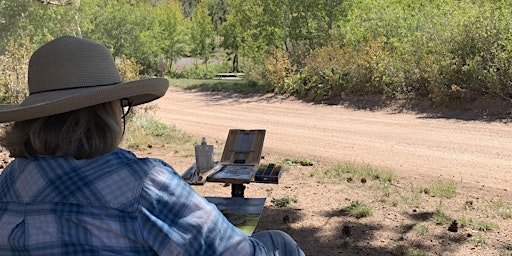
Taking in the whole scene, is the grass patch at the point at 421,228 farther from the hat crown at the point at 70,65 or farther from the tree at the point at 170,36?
the tree at the point at 170,36

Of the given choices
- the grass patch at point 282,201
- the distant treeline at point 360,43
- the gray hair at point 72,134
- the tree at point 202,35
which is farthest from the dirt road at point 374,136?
the tree at point 202,35

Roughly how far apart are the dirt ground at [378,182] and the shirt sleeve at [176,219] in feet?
8.84

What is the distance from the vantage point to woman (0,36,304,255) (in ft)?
4.85

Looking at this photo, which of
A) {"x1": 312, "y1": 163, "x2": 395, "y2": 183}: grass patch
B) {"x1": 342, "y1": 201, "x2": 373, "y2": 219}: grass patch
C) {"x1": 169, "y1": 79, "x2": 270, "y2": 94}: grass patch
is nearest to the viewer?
{"x1": 342, "y1": 201, "x2": 373, "y2": 219}: grass patch

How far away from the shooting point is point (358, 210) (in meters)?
4.99

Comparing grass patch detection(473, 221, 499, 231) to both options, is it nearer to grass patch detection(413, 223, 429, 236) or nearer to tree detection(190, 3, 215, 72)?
grass patch detection(413, 223, 429, 236)

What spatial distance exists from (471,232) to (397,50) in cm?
1092

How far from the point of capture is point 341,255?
13.3 feet

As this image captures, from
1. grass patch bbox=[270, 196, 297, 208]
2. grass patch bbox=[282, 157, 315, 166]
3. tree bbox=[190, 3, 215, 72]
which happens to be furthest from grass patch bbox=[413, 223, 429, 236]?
tree bbox=[190, 3, 215, 72]

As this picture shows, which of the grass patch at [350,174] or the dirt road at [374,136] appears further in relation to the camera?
the dirt road at [374,136]

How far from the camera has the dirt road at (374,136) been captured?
7.00 m

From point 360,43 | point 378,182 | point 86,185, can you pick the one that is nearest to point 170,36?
point 360,43

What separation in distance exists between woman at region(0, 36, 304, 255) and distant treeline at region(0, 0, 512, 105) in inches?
291

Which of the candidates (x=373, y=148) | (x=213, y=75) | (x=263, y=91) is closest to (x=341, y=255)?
(x=373, y=148)
